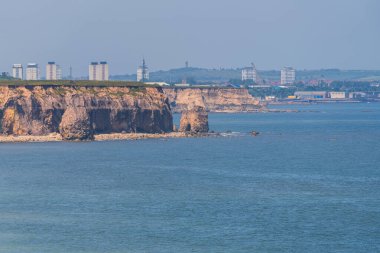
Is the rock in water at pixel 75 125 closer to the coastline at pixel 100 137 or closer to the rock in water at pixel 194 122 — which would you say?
the coastline at pixel 100 137

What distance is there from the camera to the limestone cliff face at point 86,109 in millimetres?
122250

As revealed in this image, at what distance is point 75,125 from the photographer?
117438 millimetres

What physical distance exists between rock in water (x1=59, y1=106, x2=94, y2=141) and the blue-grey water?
16.1 feet

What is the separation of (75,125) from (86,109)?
6368 millimetres

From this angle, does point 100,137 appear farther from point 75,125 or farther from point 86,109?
point 75,125

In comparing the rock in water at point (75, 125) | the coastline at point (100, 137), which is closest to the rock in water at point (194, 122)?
the coastline at point (100, 137)

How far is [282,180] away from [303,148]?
36326 mm

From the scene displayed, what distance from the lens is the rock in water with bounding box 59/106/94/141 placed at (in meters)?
117

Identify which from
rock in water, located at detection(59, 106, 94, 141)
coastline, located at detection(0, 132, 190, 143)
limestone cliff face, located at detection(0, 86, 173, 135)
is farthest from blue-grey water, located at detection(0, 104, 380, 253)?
limestone cliff face, located at detection(0, 86, 173, 135)

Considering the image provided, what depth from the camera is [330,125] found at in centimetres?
17538

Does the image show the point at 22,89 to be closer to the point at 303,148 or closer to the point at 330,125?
the point at 303,148

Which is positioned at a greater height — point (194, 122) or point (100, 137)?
point (194, 122)

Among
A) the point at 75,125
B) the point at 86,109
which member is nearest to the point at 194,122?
the point at 86,109

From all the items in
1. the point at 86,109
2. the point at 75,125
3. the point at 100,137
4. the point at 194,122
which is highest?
the point at 86,109
